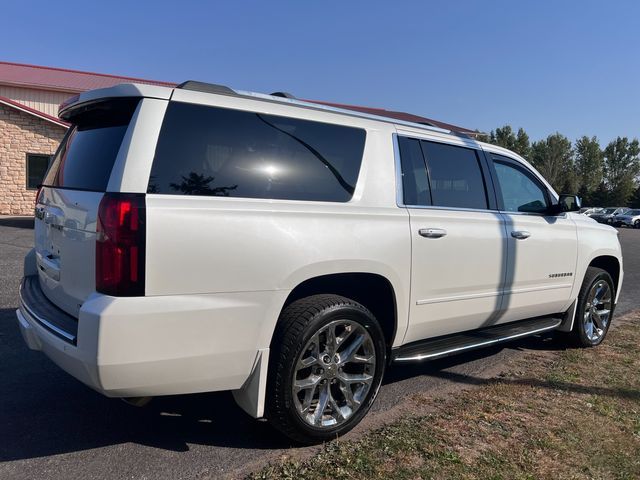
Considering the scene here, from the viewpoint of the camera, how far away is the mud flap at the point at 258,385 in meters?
2.95

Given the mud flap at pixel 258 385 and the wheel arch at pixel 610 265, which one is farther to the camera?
the wheel arch at pixel 610 265

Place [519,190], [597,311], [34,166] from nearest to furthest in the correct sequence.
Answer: [519,190] → [597,311] → [34,166]

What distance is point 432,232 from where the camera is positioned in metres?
3.75

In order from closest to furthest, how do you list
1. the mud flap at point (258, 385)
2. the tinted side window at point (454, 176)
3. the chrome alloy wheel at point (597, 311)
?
the mud flap at point (258, 385)
the tinted side window at point (454, 176)
the chrome alloy wheel at point (597, 311)

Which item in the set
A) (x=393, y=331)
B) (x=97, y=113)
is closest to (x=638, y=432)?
(x=393, y=331)

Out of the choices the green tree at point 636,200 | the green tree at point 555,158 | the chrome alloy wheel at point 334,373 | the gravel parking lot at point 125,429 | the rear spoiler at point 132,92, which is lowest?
the gravel parking lot at point 125,429

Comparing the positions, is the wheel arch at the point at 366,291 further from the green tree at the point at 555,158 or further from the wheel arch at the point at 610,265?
the green tree at the point at 555,158

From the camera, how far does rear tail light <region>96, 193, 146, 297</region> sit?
255cm

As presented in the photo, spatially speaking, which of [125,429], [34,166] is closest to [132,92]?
[125,429]

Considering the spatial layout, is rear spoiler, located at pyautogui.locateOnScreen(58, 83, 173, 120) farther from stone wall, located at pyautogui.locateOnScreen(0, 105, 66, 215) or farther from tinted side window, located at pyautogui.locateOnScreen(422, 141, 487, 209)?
stone wall, located at pyautogui.locateOnScreen(0, 105, 66, 215)

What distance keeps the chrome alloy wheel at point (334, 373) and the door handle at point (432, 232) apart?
0.80m

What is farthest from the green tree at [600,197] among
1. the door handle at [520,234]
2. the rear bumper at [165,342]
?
the rear bumper at [165,342]

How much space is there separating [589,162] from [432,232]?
7975 centimetres

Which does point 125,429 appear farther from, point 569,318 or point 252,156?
point 569,318
